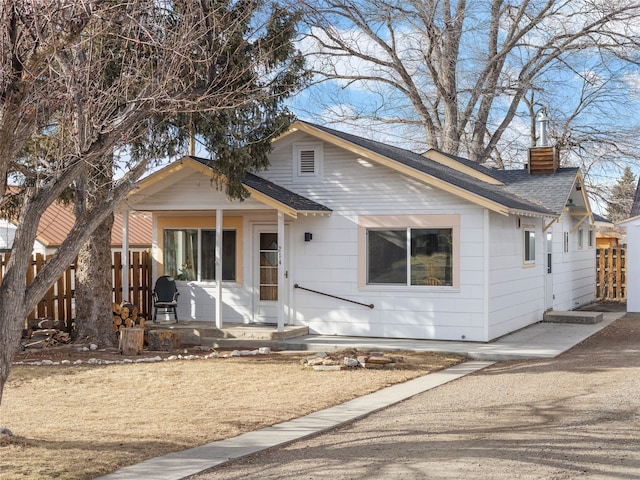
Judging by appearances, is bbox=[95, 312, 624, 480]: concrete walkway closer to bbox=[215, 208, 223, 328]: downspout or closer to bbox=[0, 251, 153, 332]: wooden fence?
bbox=[215, 208, 223, 328]: downspout

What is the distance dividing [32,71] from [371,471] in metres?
4.57

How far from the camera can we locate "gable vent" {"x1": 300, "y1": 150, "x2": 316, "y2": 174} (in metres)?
16.8

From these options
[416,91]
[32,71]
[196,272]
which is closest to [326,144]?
[196,272]

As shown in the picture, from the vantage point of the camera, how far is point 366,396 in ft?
34.3

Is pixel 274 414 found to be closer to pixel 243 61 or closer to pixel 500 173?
pixel 243 61

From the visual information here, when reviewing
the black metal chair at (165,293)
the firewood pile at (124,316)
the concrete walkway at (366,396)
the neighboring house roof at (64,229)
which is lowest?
the concrete walkway at (366,396)

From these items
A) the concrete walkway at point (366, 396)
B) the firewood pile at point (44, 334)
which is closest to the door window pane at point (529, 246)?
the concrete walkway at point (366, 396)

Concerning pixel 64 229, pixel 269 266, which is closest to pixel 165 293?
pixel 269 266

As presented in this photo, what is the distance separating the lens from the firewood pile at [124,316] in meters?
16.2

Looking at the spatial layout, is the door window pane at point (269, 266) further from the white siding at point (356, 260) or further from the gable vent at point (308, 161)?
the gable vent at point (308, 161)

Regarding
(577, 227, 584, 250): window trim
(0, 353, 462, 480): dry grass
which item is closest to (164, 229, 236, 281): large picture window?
(0, 353, 462, 480): dry grass

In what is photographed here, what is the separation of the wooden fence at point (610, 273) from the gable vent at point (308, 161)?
536 inches

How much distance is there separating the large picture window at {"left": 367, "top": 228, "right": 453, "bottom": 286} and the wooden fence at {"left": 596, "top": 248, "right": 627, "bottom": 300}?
42.7 ft

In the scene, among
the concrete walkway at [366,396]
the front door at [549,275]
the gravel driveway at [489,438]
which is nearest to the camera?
→ the gravel driveway at [489,438]
